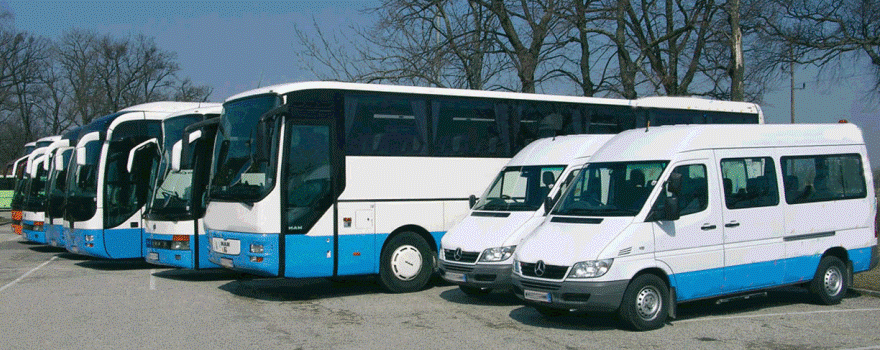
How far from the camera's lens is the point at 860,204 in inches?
484

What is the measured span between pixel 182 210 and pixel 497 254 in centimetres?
704

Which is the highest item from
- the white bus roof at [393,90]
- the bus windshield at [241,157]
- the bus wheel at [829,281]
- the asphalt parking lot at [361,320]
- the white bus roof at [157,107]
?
the white bus roof at [157,107]

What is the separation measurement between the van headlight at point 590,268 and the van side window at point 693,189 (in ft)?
4.68

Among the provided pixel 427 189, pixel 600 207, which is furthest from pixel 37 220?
pixel 600 207

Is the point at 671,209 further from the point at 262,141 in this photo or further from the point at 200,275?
the point at 200,275

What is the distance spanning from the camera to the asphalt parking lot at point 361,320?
9328mm

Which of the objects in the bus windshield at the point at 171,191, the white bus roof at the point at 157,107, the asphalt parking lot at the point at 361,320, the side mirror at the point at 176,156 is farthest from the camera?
the white bus roof at the point at 157,107

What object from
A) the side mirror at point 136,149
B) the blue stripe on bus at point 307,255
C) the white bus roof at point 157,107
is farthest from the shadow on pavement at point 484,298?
the white bus roof at point 157,107

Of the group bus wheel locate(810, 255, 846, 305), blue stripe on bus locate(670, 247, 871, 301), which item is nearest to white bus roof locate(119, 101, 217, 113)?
blue stripe on bus locate(670, 247, 871, 301)

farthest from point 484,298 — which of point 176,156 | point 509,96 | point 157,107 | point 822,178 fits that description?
point 157,107

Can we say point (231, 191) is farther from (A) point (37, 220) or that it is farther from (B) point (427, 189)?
(A) point (37, 220)

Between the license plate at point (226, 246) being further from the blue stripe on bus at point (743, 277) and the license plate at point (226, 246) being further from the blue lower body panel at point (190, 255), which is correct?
the blue stripe on bus at point (743, 277)

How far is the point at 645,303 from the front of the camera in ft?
32.2

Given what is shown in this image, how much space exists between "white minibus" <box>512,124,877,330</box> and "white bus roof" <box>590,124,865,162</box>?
0.7 inches
